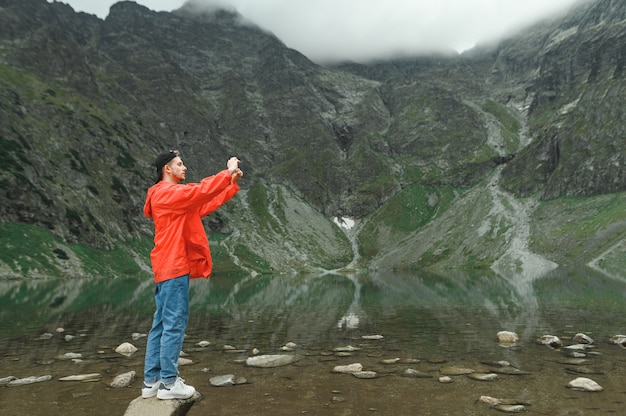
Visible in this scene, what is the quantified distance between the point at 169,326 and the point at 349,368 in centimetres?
604

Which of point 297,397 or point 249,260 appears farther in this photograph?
point 249,260

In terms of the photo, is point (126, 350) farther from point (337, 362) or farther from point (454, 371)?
point (454, 371)

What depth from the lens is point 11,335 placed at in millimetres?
18797

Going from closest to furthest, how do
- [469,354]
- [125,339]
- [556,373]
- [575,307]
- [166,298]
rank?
[166,298] → [556,373] → [469,354] → [125,339] → [575,307]

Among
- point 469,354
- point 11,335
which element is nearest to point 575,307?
point 469,354

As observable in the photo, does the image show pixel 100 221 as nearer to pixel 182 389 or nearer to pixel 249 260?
pixel 249 260

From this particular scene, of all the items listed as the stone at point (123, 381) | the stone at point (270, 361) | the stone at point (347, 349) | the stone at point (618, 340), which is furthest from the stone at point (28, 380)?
the stone at point (618, 340)

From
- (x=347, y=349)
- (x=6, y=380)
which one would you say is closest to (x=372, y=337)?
(x=347, y=349)

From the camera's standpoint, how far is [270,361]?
12.7 meters

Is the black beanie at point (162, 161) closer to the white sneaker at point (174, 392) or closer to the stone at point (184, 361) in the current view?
the white sneaker at point (174, 392)

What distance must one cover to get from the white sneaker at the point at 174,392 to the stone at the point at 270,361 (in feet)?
15.9

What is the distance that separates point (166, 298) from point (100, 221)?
424 feet

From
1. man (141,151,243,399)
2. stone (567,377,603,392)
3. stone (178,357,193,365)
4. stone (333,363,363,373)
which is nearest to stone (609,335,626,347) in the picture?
stone (567,377,603,392)

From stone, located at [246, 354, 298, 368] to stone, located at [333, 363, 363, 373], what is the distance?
1853 mm
